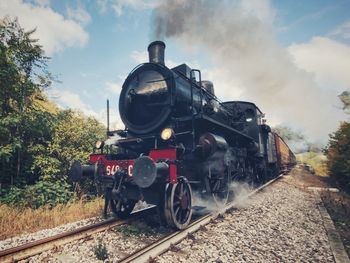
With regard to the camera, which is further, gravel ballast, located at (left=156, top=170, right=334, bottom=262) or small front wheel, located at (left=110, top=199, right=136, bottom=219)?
small front wheel, located at (left=110, top=199, right=136, bottom=219)

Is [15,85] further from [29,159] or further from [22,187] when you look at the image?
[22,187]

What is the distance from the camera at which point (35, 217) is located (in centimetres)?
512

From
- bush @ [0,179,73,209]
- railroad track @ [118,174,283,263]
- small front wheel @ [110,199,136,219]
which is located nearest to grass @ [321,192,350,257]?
railroad track @ [118,174,283,263]

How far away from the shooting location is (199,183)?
17.2 feet

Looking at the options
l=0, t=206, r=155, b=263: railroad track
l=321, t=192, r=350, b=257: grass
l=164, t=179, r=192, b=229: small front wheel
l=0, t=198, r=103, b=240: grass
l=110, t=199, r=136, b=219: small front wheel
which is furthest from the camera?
l=110, t=199, r=136, b=219: small front wheel

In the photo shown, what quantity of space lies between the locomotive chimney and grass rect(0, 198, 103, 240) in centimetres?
378

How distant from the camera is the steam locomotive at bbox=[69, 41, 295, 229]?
412cm

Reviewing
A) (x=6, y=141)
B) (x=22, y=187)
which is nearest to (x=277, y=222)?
(x=22, y=187)

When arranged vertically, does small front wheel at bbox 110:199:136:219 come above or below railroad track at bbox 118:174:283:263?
above

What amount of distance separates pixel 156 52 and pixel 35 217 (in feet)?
14.5

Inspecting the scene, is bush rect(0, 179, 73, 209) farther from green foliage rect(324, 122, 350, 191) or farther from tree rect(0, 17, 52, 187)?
green foliage rect(324, 122, 350, 191)

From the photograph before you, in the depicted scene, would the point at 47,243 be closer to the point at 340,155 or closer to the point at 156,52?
the point at 156,52

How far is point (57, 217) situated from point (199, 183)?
10.1 feet

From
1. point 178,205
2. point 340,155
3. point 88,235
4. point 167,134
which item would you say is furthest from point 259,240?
point 340,155
